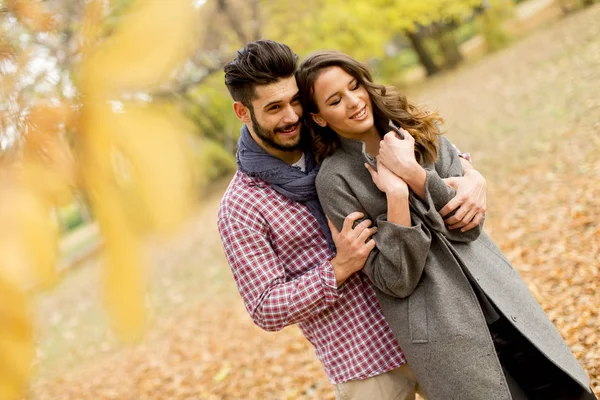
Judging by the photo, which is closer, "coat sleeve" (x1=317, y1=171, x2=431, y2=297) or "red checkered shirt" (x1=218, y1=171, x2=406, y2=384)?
"coat sleeve" (x1=317, y1=171, x2=431, y2=297)

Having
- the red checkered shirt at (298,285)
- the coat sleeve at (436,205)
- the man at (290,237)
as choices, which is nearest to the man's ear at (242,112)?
the man at (290,237)

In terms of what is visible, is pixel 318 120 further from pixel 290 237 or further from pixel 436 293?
pixel 436 293

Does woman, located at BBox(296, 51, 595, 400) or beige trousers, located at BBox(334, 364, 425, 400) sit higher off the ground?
woman, located at BBox(296, 51, 595, 400)

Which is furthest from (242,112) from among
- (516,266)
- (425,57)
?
(425,57)

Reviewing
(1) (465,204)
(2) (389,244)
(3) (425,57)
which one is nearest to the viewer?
(2) (389,244)

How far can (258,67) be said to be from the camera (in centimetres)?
169

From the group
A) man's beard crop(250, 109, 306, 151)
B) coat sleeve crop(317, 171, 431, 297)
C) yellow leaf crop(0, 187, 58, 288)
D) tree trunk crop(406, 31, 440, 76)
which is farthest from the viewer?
tree trunk crop(406, 31, 440, 76)

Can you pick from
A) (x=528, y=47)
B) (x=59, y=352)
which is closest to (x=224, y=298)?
(x=59, y=352)

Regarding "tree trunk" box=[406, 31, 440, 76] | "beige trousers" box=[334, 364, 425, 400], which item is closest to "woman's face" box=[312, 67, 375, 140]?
"beige trousers" box=[334, 364, 425, 400]

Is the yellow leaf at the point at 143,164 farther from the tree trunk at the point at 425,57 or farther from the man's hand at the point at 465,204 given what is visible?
the tree trunk at the point at 425,57

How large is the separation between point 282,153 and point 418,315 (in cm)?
68

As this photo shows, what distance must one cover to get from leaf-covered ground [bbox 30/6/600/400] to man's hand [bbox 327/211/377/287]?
3.47ft

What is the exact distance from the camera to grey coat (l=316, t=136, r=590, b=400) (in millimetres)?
1555

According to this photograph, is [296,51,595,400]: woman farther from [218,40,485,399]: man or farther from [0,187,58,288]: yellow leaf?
[0,187,58,288]: yellow leaf
